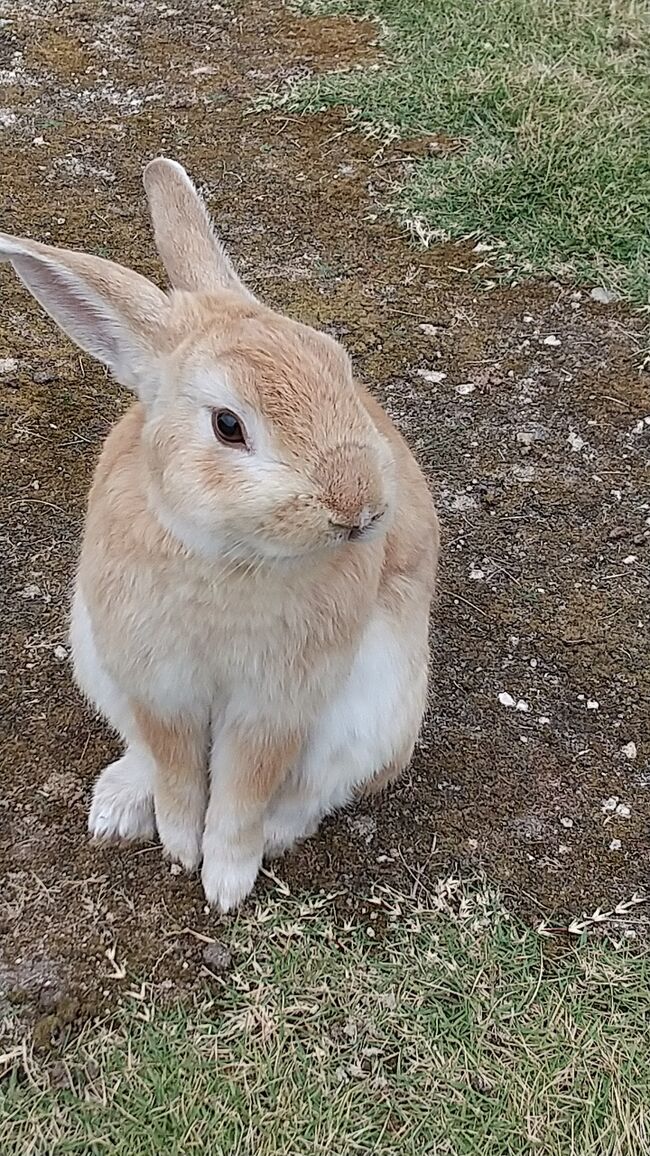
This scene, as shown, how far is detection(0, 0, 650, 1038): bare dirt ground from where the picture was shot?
2.81 m

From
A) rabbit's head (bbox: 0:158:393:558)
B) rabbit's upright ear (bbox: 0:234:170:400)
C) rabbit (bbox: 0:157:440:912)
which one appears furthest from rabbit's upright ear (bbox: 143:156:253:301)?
rabbit's upright ear (bbox: 0:234:170:400)

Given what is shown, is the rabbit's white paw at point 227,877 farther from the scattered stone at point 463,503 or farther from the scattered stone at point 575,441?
the scattered stone at point 575,441

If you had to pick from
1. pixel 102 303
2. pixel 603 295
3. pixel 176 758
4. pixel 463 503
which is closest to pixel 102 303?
pixel 102 303

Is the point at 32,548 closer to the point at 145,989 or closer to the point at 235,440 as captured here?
the point at 145,989

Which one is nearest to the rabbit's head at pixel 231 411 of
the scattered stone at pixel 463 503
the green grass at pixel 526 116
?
the scattered stone at pixel 463 503

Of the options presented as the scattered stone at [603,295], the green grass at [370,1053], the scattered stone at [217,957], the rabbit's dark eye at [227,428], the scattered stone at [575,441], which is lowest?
the green grass at [370,1053]

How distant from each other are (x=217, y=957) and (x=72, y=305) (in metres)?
1.40

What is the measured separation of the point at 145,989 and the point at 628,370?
2643 mm

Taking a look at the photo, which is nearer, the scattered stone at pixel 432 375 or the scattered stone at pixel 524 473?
the scattered stone at pixel 524 473

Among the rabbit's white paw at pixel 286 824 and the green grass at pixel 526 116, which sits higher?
the green grass at pixel 526 116

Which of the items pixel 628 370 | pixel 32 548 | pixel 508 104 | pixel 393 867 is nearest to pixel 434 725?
pixel 393 867

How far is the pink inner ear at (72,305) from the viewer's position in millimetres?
2139

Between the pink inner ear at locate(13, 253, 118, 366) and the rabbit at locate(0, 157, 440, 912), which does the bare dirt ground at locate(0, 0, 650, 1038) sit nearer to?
the rabbit at locate(0, 157, 440, 912)

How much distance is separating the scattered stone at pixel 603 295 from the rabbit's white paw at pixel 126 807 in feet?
8.40
